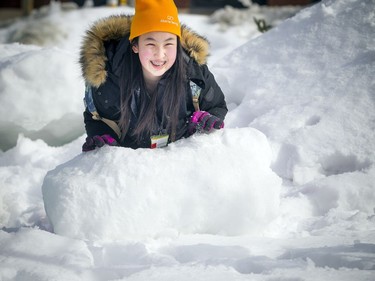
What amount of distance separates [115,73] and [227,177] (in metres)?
0.79

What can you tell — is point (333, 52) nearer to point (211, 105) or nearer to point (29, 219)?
point (211, 105)

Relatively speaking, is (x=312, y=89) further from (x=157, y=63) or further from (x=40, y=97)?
(x=40, y=97)

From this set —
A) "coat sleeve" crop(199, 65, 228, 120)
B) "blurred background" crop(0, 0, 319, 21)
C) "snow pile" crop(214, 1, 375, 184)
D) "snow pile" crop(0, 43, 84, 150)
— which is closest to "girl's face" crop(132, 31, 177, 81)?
"coat sleeve" crop(199, 65, 228, 120)

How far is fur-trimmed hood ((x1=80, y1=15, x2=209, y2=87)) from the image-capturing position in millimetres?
2058

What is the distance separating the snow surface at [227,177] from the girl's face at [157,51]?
39 centimetres

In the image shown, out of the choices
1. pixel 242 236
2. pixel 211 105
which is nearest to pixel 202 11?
pixel 211 105

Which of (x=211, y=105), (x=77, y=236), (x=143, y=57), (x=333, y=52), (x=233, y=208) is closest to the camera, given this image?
(x=77, y=236)

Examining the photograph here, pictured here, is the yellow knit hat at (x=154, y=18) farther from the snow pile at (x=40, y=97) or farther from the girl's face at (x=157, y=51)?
the snow pile at (x=40, y=97)

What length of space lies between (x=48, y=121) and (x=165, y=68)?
1.42m

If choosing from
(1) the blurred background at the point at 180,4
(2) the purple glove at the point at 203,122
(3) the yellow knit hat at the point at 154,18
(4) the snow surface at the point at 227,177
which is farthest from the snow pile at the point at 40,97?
(1) the blurred background at the point at 180,4

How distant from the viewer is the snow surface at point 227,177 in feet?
4.80

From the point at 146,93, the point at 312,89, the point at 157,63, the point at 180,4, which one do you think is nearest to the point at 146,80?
the point at 146,93

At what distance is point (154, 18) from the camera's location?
1.96m

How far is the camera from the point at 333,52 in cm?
292
